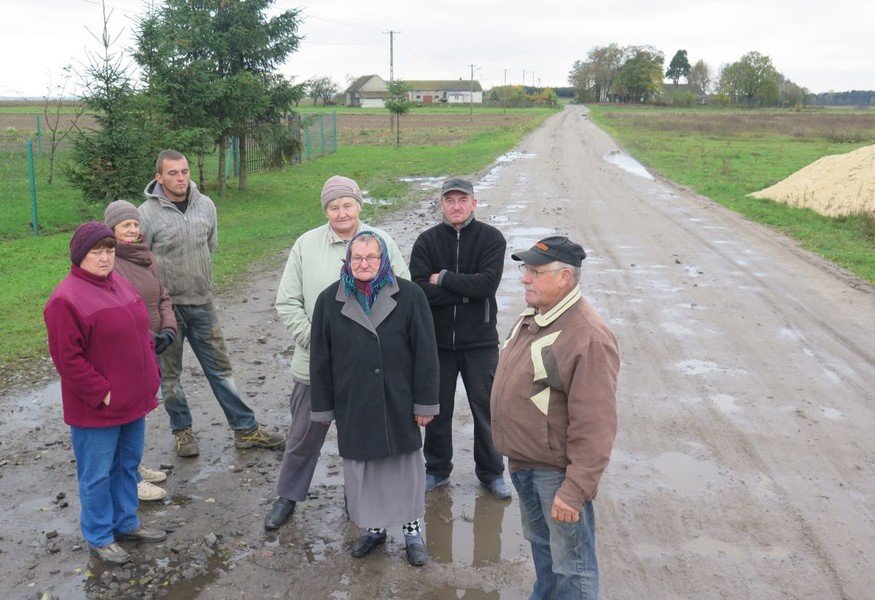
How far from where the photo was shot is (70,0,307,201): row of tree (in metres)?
12.8

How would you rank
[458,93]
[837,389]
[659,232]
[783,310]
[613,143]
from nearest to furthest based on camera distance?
[837,389]
[783,310]
[659,232]
[613,143]
[458,93]

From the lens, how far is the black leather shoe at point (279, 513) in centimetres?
453

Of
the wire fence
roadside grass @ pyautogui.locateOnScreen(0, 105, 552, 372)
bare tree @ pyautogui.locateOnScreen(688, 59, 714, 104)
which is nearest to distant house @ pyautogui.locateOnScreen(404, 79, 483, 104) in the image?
bare tree @ pyautogui.locateOnScreen(688, 59, 714, 104)

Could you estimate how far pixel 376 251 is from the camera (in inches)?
153

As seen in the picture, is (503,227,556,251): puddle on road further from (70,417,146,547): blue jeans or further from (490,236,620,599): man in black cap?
(490,236,620,599): man in black cap

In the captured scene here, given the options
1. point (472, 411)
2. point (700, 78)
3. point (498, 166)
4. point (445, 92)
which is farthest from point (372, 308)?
point (700, 78)

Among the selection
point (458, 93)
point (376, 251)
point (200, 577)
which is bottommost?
point (200, 577)

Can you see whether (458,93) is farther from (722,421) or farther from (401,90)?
(722,421)

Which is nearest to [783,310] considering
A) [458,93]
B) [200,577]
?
[200,577]

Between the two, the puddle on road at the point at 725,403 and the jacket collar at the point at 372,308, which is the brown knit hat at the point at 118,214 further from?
the puddle on road at the point at 725,403

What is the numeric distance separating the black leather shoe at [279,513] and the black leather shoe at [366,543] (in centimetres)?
52

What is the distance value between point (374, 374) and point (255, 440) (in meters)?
2.09

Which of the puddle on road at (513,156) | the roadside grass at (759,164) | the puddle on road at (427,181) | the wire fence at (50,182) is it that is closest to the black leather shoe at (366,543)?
the roadside grass at (759,164)

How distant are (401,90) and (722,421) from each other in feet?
130
